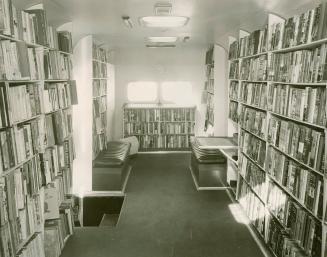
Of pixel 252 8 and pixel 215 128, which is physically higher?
pixel 252 8

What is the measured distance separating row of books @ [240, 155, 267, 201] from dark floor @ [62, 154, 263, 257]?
567 mm

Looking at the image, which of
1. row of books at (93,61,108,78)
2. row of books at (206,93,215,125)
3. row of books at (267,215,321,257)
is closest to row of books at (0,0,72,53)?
row of books at (93,61,108,78)

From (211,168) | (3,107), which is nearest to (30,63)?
(3,107)

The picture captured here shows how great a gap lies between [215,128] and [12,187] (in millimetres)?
5101

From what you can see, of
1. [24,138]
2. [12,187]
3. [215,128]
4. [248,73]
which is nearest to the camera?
[12,187]

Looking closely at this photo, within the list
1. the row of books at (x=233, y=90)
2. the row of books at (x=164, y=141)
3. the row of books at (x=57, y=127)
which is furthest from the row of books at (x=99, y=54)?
the row of books at (x=233, y=90)

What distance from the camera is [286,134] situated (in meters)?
3.46

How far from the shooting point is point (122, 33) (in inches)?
245

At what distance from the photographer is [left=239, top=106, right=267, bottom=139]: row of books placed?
421 centimetres

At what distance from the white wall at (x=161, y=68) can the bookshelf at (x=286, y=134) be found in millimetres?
4128

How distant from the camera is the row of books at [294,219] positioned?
2867 mm

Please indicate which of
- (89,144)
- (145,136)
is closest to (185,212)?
(89,144)

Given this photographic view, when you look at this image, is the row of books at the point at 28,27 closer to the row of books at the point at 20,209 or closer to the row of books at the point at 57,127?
the row of books at the point at 57,127

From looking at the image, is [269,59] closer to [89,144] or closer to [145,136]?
[89,144]
